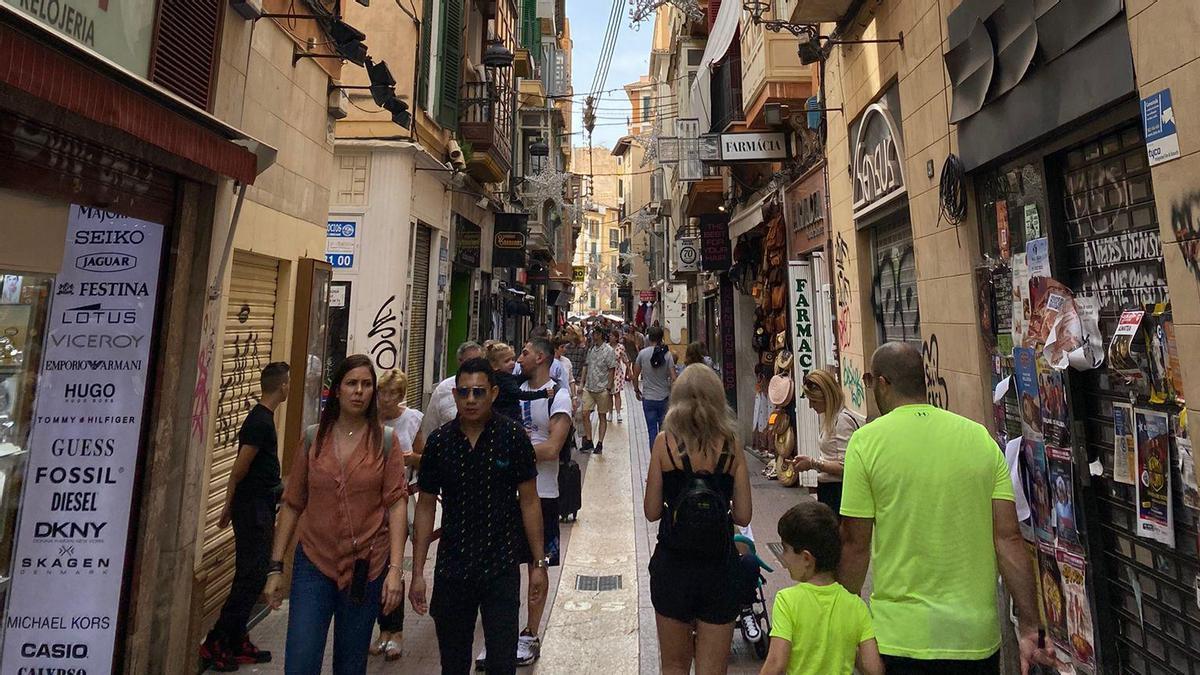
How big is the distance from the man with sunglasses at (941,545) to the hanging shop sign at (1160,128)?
1.47 meters

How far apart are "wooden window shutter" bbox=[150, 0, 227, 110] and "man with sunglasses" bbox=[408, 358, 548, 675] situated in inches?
113

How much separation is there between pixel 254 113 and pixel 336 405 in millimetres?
3129

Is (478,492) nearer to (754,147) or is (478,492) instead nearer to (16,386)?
(16,386)

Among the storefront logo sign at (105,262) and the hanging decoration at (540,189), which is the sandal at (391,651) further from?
the hanging decoration at (540,189)

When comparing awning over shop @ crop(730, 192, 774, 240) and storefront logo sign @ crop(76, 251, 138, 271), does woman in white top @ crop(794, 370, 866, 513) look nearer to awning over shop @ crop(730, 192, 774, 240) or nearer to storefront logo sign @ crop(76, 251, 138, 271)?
storefront logo sign @ crop(76, 251, 138, 271)

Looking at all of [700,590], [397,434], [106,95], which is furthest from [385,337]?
[700,590]

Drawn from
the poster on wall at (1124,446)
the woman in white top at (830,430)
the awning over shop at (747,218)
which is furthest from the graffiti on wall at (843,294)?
the poster on wall at (1124,446)

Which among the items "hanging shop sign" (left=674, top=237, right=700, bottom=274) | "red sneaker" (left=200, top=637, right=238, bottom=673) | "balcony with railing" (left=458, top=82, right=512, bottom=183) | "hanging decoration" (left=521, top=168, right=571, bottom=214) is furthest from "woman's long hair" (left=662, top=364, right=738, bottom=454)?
"hanging decoration" (left=521, top=168, right=571, bottom=214)

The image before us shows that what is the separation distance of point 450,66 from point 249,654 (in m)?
10.5

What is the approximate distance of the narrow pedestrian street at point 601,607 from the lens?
12.8 ft

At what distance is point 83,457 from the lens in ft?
11.5

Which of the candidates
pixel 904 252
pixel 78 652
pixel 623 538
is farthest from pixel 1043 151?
pixel 78 652

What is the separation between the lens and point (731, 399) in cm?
1367

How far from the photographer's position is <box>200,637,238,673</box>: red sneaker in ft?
12.6
